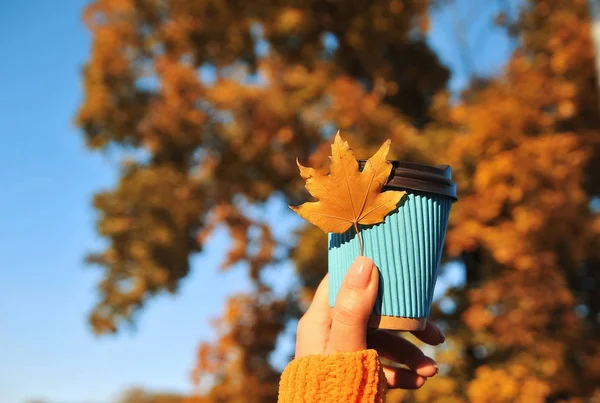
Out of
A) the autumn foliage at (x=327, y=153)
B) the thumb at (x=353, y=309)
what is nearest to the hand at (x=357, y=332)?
the thumb at (x=353, y=309)

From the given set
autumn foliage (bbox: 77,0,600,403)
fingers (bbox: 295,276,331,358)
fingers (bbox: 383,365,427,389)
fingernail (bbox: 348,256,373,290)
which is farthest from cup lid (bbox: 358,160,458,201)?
autumn foliage (bbox: 77,0,600,403)

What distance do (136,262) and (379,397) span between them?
448 centimetres

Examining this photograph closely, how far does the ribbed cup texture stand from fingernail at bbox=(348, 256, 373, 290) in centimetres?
5

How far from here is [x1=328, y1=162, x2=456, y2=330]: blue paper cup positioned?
934 millimetres

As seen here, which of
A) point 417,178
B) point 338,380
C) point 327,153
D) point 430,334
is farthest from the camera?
point 327,153

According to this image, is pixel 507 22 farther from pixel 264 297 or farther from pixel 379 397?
pixel 379 397

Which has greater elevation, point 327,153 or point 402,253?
point 327,153

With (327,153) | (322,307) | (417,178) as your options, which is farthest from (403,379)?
(327,153)

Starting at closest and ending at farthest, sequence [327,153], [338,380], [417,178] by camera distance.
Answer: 1. [338,380]
2. [417,178]
3. [327,153]

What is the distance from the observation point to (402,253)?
95 cm

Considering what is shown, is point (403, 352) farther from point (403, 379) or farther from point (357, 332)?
point (357, 332)

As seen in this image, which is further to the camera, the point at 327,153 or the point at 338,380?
the point at 327,153

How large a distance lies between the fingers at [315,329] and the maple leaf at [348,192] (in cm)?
14

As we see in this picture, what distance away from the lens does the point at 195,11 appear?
5.32 metres
